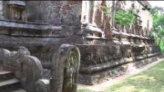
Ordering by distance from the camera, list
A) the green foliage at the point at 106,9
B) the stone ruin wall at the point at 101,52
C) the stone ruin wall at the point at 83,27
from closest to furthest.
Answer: the stone ruin wall at the point at 101,52, the stone ruin wall at the point at 83,27, the green foliage at the point at 106,9

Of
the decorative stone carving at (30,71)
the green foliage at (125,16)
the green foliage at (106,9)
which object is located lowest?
the decorative stone carving at (30,71)

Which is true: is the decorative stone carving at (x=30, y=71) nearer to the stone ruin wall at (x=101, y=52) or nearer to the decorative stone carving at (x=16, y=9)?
the stone ruin wall at (x=101, y=52)

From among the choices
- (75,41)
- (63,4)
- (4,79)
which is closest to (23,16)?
(63,4)

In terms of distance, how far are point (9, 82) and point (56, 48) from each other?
3.18m

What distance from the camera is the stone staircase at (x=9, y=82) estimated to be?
4.80 m

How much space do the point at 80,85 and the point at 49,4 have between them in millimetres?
4901

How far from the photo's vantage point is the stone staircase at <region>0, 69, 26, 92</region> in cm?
480

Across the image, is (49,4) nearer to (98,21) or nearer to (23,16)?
(23,16)

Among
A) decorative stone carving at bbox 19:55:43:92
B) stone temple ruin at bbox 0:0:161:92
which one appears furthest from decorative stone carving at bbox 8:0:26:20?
decorative stone carving at bbox 19:55:43:92

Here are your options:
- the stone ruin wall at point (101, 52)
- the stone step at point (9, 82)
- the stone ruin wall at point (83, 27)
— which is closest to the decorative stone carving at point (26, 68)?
the stone step at point (9, 82)

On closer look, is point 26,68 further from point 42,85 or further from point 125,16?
point 125,16

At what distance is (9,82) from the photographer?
5.00 meters

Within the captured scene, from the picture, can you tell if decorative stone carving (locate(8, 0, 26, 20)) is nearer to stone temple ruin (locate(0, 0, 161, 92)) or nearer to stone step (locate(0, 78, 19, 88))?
stone temple ruin (locate(0, 0, 161, 92))

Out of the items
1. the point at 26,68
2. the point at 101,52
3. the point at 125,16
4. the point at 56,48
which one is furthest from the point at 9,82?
the point at 125,16
